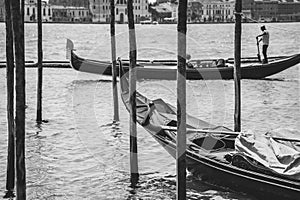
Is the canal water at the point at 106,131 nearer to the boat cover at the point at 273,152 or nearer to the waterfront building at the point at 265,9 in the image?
the boat cover at the point at 273,152

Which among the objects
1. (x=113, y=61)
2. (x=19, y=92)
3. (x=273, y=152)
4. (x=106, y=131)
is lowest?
(x=106, y=131)

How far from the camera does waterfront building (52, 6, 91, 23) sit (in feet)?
305

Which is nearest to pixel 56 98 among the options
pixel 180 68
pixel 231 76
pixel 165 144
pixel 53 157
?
pixel 231 76

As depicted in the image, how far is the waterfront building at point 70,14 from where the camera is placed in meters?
92.8

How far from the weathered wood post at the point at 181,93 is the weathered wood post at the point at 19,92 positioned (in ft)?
3.86

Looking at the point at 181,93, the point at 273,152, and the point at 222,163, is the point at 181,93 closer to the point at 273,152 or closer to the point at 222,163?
the point at 222,163

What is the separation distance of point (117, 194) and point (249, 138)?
1.45 metres

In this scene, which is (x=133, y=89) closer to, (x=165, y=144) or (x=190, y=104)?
(x=165, y=144)

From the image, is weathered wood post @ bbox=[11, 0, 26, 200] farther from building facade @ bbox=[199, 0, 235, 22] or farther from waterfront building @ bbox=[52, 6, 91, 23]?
waterfront building @ bbox=[52, 6, 91, 23]

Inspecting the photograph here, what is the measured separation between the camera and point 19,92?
425cm

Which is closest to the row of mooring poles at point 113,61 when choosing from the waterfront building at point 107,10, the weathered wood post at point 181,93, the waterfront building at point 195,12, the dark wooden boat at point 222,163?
the dark wooden boat at point 222,163

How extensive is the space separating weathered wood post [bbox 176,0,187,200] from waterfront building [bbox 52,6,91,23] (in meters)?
88.6

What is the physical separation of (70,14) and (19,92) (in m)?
94.7

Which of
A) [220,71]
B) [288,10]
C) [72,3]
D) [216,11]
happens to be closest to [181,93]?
[220,71]
